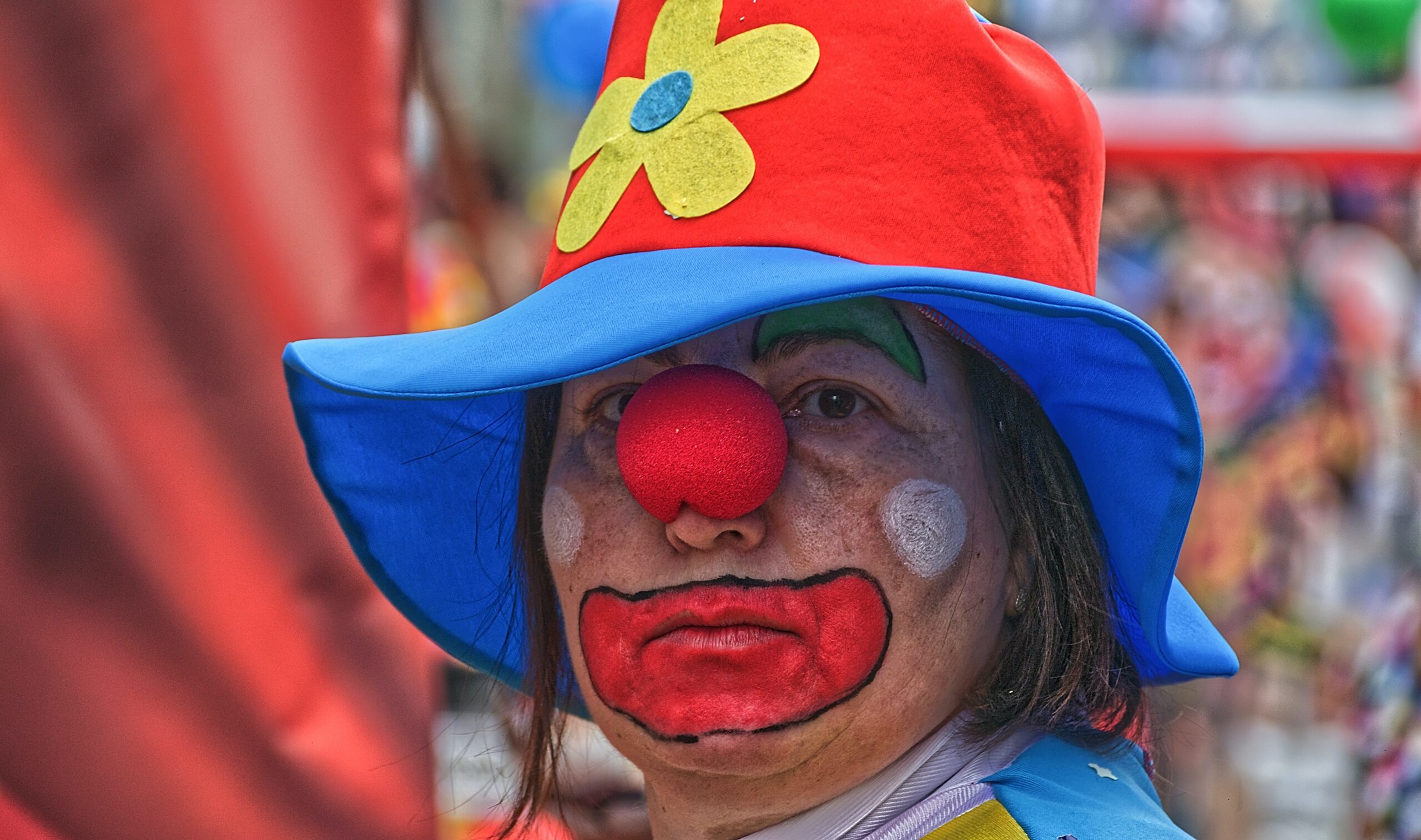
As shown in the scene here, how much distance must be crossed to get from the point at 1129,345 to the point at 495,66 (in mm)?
2004

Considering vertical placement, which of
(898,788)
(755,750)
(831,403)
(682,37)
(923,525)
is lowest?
(898,788)

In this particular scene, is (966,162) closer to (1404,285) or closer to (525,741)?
(525,741)

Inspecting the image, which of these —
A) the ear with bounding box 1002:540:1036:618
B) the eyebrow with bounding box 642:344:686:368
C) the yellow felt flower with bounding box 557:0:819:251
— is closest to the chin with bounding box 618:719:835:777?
the ear with bounding box 1002:540:1036:618

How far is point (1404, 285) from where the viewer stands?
21.7 feet

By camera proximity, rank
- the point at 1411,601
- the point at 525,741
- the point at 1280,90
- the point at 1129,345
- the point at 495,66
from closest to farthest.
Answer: the point at 1129,345 → the point at 525,741 → the point at 495,66 → the point at 1411,601 → the point at 1280,90

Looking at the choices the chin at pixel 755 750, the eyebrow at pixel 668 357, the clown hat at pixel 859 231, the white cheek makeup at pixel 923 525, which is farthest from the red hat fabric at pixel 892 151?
the chin at pixel 755 750

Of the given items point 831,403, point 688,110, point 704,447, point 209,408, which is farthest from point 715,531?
A: point 209,408

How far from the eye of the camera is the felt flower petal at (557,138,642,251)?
1.44m

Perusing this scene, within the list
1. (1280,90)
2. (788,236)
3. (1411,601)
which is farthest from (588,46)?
(1280,90)

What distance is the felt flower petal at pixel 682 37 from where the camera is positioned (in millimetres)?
1432

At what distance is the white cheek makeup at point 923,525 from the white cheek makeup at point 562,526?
0.32m

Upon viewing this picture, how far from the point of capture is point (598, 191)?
58.1 inches

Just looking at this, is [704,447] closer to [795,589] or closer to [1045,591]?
[795,589]

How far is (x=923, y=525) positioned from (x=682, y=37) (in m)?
0.54
